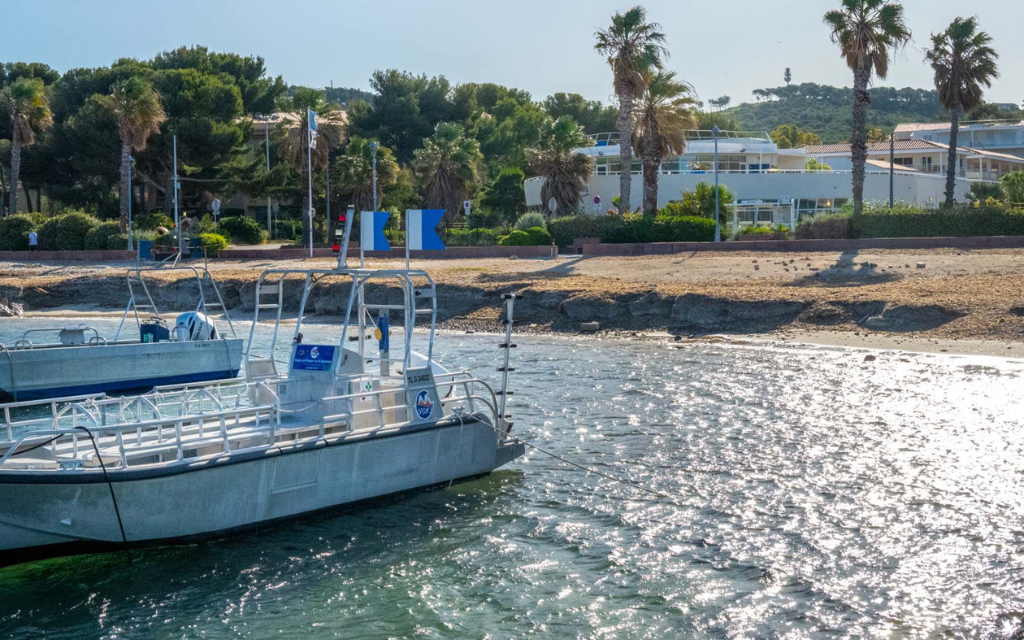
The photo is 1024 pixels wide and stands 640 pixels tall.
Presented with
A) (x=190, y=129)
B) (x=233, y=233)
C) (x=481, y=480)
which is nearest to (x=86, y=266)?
(x=233, y=233)

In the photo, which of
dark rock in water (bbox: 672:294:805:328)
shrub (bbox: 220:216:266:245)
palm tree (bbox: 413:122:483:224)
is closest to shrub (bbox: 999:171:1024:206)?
dark rock in water (bbox: 672:294:805:328)

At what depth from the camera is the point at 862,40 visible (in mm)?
41594

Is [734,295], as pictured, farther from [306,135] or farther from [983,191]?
[983,191]

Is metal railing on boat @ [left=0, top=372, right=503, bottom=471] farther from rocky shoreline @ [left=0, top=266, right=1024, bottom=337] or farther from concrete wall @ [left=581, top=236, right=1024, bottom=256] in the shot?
concrete wall @ [left=581, top=236, right=1024, bottom=256]

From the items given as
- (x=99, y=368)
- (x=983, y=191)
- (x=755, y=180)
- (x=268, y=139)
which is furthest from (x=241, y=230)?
(x=983, y=191)

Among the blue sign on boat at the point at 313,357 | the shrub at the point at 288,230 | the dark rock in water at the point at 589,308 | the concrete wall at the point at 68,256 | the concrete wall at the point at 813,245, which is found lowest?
the dark rock in water at the point at 589,308

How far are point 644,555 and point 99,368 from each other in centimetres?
1618

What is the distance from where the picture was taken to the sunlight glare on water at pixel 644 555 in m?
10.1

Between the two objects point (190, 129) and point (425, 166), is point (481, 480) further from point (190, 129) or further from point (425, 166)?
point (190, 129)

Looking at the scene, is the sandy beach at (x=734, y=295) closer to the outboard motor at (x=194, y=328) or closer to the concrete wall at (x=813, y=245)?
the concrete wall at (x=813, y=245)

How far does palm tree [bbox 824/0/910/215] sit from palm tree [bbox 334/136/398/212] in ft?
87.9

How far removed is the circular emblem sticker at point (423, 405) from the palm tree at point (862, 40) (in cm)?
3325

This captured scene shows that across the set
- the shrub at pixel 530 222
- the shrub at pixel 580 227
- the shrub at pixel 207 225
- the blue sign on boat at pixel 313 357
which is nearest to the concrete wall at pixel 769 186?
the shrub at pixel 530 222

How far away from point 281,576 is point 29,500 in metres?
2.70
